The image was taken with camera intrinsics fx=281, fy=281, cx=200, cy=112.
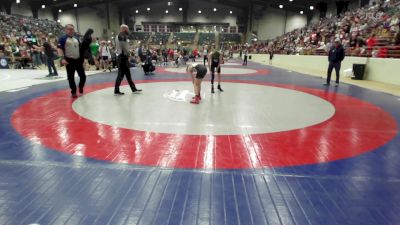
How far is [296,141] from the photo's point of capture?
4031mm

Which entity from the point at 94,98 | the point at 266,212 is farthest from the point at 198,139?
the point at 94,98

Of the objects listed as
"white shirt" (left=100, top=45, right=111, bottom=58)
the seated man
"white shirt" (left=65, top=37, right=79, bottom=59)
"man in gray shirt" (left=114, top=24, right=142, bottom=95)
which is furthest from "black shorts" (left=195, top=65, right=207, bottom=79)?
"white shirt" (left=100, top=45, right=111, bottom=58)

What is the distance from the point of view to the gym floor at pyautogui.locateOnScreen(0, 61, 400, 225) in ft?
7.43

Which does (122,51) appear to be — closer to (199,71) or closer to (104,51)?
(199,71)

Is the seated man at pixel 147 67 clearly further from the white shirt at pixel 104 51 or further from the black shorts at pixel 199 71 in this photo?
the black shorts at pixel 199 71

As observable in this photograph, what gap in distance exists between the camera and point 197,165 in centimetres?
317

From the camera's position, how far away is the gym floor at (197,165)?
2.27 m

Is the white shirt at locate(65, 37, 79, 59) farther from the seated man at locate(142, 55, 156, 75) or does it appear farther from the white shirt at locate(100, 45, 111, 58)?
the white shirt at locate(100, 45, 111, 58)

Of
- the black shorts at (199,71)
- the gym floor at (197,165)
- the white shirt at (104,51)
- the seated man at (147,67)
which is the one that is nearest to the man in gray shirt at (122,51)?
the gym floor at (197,165)

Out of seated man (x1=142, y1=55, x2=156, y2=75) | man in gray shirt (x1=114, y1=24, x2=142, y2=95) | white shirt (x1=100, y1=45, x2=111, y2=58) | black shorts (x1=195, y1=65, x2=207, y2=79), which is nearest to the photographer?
black shorts (x1=195, y1=65, x2=207, y2=79)

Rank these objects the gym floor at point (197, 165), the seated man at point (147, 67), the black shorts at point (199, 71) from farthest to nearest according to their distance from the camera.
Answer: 1. the seated man at point (147, 67)
2. the black shorts at point (199, 71)
3. the gym floor at point (197, 165)

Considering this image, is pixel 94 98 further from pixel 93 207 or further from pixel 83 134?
pixel 93 207

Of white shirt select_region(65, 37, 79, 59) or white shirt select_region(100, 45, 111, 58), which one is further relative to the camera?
white shirt select_region(100, 45, 111, 58)

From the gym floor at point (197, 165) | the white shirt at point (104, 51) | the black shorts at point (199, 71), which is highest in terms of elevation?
the white shirt at point (104, 51)
